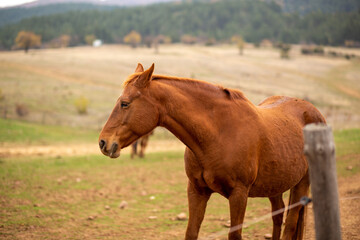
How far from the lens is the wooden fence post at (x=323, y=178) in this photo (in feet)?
8.25

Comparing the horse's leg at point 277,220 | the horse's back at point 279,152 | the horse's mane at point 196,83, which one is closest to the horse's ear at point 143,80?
the horse's mane at point 196,83

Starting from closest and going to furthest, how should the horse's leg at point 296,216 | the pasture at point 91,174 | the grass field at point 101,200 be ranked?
the horse's leg at point 296,216, the grass field at point 101,200, the pasture at point 91,174

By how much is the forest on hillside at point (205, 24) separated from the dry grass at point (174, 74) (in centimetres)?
2471

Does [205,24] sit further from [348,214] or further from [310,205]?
[348,214]

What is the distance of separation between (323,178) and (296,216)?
208 centimetres

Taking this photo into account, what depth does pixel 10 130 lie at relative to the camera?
18.9 metres

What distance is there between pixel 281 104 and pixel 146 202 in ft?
14.9

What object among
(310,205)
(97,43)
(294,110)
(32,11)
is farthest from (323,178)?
(32,11)

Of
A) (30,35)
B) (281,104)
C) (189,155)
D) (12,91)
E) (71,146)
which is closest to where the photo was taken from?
(189,155)

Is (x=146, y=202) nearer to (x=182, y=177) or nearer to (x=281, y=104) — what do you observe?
(x=182, y=177)

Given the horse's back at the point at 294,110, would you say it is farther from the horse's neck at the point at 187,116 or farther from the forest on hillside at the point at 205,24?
the forest on hillside at the point at 205,24

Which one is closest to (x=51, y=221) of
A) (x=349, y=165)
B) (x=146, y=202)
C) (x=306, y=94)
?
(x=146, y=202)

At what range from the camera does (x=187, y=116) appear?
3568 millimetres

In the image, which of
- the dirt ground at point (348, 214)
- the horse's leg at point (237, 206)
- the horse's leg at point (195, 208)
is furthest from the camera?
the dirt ground at point (348, 214)
